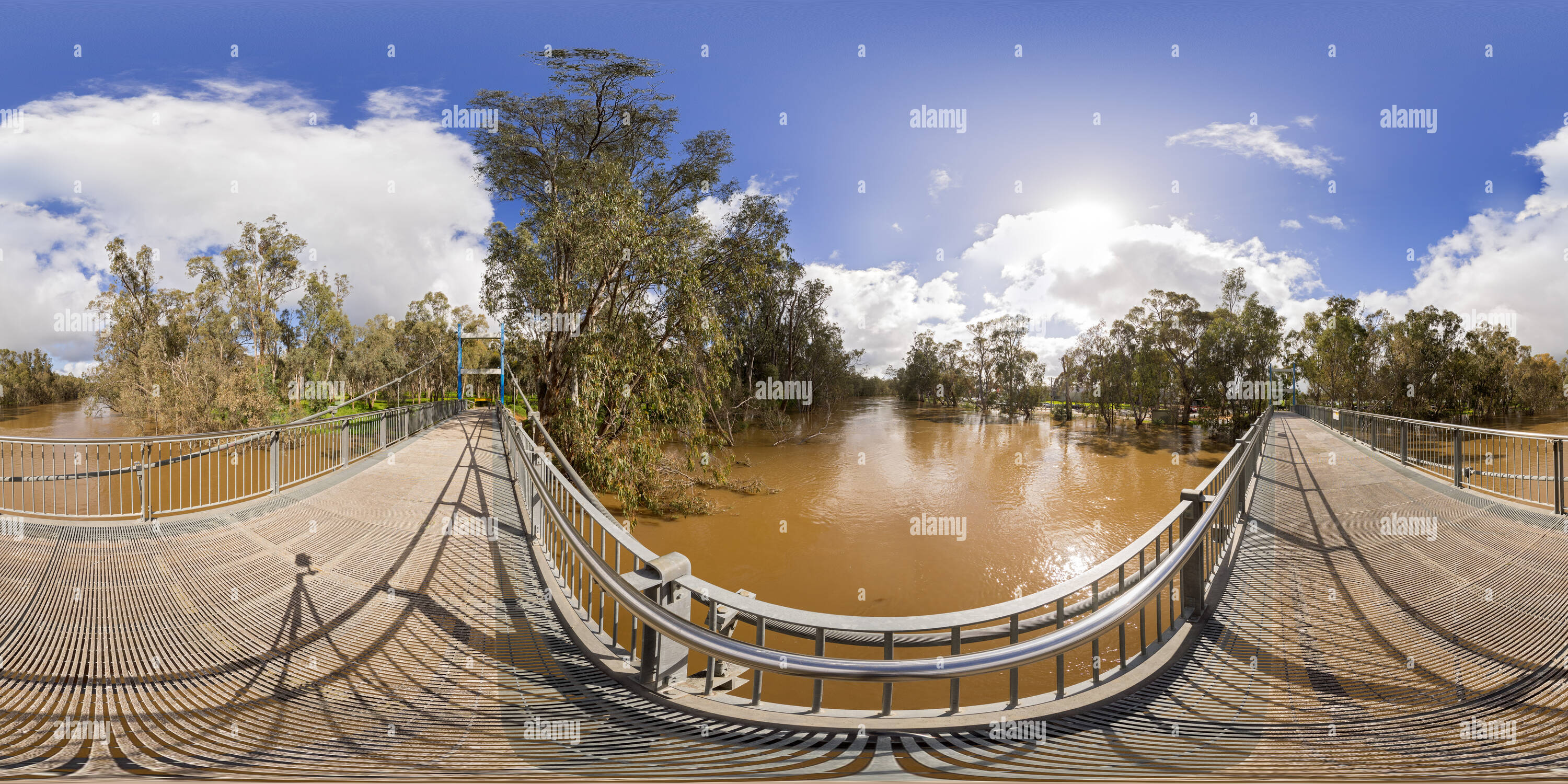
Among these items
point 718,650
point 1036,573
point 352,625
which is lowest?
point 1036,573

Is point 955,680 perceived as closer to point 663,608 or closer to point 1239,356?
point 663,608

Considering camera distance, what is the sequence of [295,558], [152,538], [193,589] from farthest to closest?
1. [152,538]
2. [295,558]
3. [193,589]

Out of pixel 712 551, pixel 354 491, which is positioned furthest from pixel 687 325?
pixel 354 491

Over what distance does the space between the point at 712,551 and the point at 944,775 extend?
8.39 metres

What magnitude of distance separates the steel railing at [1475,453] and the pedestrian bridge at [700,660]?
27 centimetres

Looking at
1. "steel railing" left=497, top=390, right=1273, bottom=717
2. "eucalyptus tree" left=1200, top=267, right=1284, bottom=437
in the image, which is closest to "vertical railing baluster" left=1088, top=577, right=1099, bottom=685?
"steel railing" left=497, top=390, right=1273, bottom=717

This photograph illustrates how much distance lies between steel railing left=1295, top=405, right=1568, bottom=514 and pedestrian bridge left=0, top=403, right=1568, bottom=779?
27 centimetres

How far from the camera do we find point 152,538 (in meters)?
5.65

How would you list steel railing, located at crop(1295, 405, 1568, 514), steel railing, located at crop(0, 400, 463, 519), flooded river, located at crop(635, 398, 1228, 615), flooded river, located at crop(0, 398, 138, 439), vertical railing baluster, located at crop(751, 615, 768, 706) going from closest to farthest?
vertical railing baluster, located at crop(751, 615, 768, 706)
steel railing, located at crop(0, 400, 463, 519)
steel railing, located at crop(1295, 405, 1568, 514)
flooded river, located at crop(635, 398, 1228, 615)
flooded river, located at crop(0, 398, 138, 439)

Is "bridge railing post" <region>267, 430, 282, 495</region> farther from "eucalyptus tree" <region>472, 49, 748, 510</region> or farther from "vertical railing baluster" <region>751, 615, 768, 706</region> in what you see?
"vertical railing baluster" <region>751, 615, 768, 706</region>

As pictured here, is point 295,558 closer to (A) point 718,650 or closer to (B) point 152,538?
(B) point 152,538

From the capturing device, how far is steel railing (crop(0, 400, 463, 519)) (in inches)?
240

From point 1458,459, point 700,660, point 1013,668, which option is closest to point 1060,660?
point 1013,668

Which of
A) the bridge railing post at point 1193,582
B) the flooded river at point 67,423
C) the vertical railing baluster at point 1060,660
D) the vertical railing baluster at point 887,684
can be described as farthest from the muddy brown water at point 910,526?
the bridge railing post at point 1193,582
